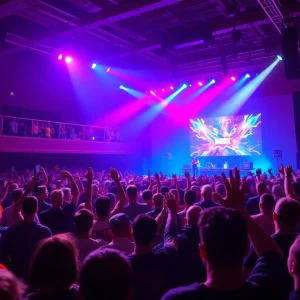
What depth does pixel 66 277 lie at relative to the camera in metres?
1.57

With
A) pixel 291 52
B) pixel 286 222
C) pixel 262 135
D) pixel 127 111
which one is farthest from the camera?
pixel 127 111

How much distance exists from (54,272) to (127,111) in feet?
62.9

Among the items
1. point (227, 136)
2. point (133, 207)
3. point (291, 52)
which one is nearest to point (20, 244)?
point (133, 207)

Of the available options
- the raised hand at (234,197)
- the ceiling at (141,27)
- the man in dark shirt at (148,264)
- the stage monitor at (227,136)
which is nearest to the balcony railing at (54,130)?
the ceiling at (141,27)

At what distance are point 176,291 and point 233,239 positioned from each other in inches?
12.9

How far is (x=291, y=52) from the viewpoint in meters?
9.07

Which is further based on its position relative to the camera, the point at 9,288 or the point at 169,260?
the point at 169,260

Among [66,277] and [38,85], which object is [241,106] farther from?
[66,277]

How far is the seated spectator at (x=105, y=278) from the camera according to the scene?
4.29ft

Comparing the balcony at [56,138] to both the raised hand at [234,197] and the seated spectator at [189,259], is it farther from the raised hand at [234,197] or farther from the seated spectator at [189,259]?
the raised hand at [234,197]

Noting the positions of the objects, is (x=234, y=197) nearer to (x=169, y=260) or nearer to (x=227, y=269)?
(x=227, y=269)

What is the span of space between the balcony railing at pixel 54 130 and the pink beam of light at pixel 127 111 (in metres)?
0.87

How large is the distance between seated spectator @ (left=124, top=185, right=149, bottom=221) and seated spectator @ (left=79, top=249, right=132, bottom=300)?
3.44m

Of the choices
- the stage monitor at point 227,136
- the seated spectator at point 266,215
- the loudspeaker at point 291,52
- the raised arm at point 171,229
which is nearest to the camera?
the raised arm at point 171,229
